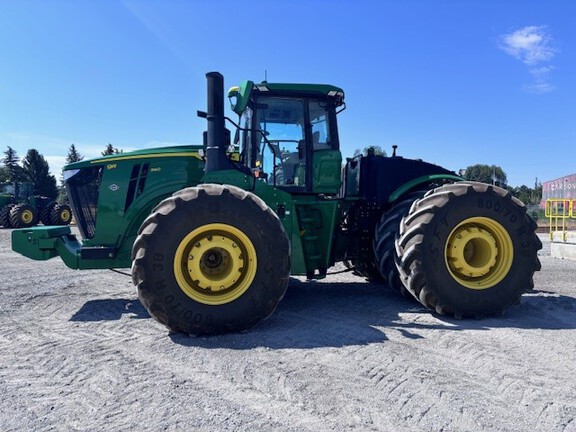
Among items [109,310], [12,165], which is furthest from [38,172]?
[109,310]

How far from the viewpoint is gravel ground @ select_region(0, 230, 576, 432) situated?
8.86 feet

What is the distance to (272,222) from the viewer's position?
14.4 feet

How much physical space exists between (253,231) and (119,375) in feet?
→ 5.86

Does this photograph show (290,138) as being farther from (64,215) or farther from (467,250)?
(64,215)

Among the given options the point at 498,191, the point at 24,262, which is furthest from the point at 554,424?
the point at 24,262

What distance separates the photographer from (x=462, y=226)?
5.14 meters

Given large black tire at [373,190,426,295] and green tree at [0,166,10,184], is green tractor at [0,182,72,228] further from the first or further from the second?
green tree at [0,166,10,184]

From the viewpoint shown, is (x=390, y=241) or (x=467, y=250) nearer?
(x=467, y=250)

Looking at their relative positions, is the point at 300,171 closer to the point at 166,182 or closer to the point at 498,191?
the point at 166,182

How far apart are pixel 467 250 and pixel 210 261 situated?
318 cm

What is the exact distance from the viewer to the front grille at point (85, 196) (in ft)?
19.0

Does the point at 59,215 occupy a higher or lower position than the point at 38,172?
lower

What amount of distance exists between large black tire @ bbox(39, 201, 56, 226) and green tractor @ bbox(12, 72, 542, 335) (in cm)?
2137

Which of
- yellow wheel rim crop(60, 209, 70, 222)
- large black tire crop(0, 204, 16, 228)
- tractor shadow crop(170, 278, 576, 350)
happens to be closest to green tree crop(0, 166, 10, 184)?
large black tire crop(0, 204, 16, 228)
